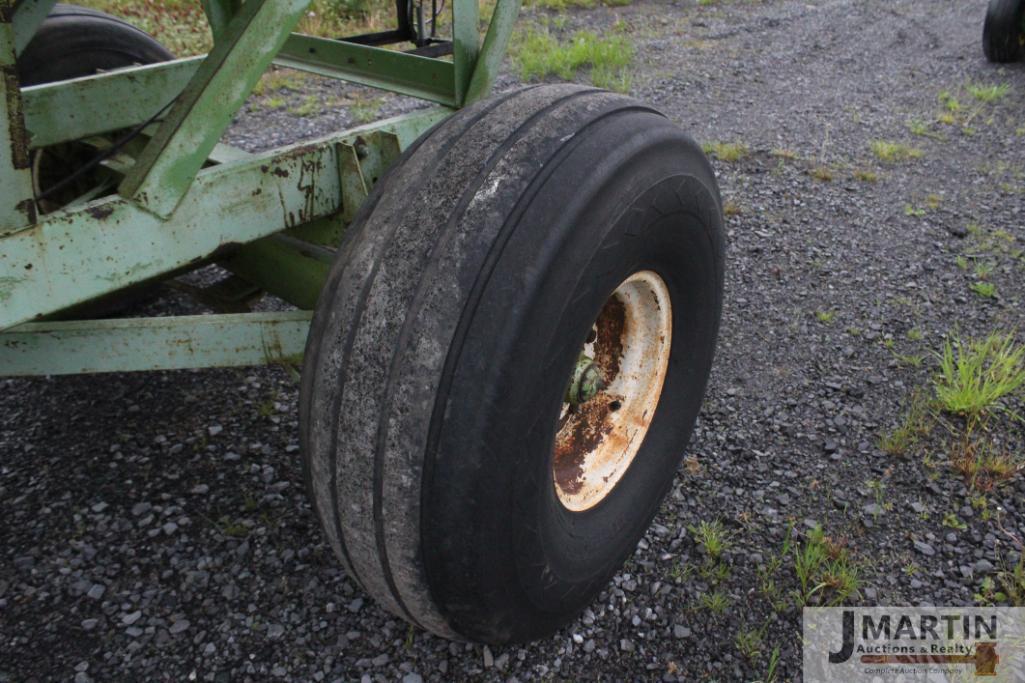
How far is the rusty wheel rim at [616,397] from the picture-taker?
198cm

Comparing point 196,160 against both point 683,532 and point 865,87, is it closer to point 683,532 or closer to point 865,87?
point 683,532

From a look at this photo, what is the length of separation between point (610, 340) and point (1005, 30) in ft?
18.4

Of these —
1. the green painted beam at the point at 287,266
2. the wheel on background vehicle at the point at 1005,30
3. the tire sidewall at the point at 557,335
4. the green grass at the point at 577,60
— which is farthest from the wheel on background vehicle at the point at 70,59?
the wheel on background vehicle at the point at 1005,30

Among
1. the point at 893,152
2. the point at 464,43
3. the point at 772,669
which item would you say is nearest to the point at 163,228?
the point at 464,43

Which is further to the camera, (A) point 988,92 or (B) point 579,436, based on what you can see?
(A) point 988,92

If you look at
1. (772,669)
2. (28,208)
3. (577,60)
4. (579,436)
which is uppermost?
(28,208)

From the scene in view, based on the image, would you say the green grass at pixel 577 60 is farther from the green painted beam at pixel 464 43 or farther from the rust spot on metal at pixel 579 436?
the rust spot on metal at pixel 579 436

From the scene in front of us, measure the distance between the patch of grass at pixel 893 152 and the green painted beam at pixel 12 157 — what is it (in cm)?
433

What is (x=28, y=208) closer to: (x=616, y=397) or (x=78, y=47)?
(x=616, y=397)

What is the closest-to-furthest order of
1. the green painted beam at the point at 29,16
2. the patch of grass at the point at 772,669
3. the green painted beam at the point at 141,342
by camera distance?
the green painted beam at the point at 141,342, the patch of grass at the point at 772,669, the green painted beam at the point at 29,16

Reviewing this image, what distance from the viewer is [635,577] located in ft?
6.89

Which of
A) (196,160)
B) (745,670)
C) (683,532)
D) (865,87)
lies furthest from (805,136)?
(196,160)

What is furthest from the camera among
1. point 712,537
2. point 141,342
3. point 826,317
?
point 826,317

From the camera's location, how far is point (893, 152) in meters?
4.64
